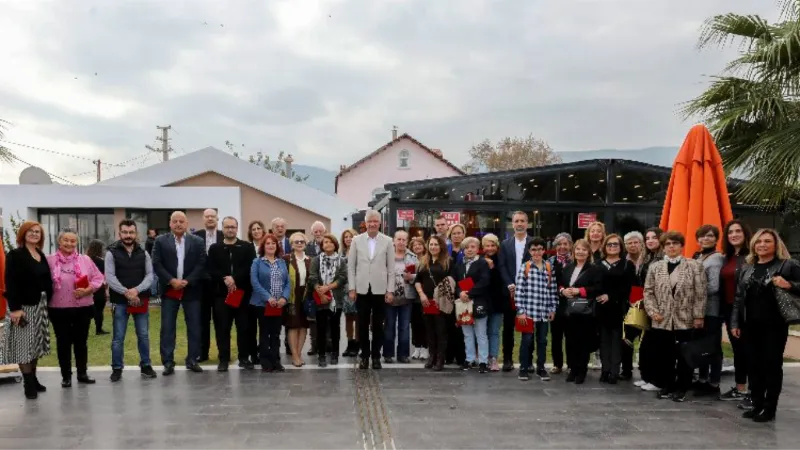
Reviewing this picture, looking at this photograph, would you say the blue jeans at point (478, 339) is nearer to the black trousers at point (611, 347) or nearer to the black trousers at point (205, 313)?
the black trousers at point (611, 347)

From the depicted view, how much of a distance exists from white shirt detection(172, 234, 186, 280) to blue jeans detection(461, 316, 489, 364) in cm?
341

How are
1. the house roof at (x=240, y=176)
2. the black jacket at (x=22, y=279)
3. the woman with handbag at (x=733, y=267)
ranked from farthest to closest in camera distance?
the house roof at (x=240, y=176), the black jacket at (x=22, y=279), the woman with handbag at (x=733, y=267)

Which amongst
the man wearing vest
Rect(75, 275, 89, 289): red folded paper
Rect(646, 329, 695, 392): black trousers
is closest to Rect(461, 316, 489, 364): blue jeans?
Rect(646, 329, 695, 392): black trousers

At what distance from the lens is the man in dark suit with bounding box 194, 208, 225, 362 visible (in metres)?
7.83

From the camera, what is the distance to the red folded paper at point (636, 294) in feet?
22.1

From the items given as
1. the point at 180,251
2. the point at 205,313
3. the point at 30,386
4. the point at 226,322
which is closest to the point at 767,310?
the point at 226,322

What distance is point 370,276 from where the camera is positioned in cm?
764

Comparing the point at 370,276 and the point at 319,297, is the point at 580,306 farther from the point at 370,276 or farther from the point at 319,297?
the point at 319,297

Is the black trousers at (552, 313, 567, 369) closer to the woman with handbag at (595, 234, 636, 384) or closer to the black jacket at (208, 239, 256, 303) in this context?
the woman with handbag at (595, 234, 636, 384)

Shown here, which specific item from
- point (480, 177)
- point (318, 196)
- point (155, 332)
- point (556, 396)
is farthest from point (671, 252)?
point (318, 196)

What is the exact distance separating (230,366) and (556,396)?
3959 millimetres

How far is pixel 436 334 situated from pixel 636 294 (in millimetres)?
2372

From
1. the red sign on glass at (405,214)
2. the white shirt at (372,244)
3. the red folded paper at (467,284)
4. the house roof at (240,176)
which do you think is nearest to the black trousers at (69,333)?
the white shirt at (372,244)

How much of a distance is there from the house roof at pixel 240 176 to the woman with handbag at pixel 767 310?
1773 centimetres
